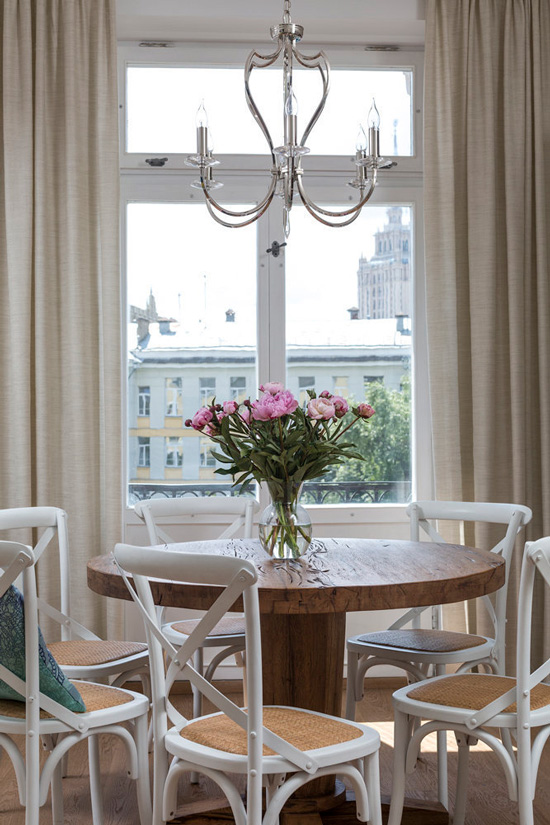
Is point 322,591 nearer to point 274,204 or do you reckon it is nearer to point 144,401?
point 144,401

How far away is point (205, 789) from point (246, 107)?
111 inches

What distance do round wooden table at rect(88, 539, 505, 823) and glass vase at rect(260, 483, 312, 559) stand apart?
42mm

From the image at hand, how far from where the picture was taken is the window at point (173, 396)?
3742 millimetres

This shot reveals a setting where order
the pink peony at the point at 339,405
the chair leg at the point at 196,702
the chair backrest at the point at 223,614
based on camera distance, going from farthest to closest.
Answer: the chair leg at the point at 196,702 → the pink peony at the point at 339,405 → the chair backrest at the point at 223,614

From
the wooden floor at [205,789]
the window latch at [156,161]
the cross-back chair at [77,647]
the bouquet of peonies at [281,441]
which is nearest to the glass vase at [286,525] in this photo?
the bouquet of peonies at [281,441]

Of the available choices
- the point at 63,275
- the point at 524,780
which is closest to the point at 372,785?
the point at 524,780

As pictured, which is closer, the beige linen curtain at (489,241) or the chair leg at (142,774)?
the chair leg at (142,774)

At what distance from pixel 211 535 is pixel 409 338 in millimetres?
1246

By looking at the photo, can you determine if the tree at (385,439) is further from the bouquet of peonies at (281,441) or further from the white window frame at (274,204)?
the bouquet of peonies at (281,441)

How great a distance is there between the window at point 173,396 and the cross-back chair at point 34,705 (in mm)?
1872

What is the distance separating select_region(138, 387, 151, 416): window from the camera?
3740mm

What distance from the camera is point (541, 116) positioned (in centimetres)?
360

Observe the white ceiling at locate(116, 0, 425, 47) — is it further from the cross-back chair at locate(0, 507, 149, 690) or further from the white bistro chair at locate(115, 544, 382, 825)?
the white bistro chair at locate(115, 544, 382, 825)

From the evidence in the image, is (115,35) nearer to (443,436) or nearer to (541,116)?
(541,116)
